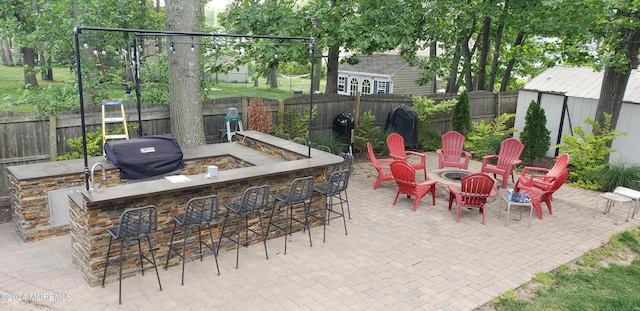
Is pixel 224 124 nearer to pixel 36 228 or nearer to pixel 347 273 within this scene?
pixel 36 228

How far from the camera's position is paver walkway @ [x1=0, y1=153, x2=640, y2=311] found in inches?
201

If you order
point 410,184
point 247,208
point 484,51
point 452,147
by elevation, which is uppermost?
point 484,51

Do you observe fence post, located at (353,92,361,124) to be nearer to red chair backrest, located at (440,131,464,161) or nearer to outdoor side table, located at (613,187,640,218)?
red chair backrest, located at (440,131,464,161)

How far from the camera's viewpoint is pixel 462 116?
12.7 m

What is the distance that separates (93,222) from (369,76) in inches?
815

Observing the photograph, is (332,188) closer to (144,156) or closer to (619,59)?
(144,156)

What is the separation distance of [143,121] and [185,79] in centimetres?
124

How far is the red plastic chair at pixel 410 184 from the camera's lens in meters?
8.18

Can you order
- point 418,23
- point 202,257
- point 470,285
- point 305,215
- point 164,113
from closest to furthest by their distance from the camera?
point 470,285, point 202,257, point 305,215, point 164,113, point 418,23

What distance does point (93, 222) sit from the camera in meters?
5.25

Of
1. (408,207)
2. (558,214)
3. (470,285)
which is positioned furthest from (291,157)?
(558,214)

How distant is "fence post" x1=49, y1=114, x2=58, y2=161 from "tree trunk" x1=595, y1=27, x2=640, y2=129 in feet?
34.1

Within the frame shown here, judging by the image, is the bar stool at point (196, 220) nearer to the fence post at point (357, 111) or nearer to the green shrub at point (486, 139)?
the fence post at point (357, 111)

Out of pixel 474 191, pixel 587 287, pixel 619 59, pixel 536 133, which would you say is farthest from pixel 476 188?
pixel 536 133
